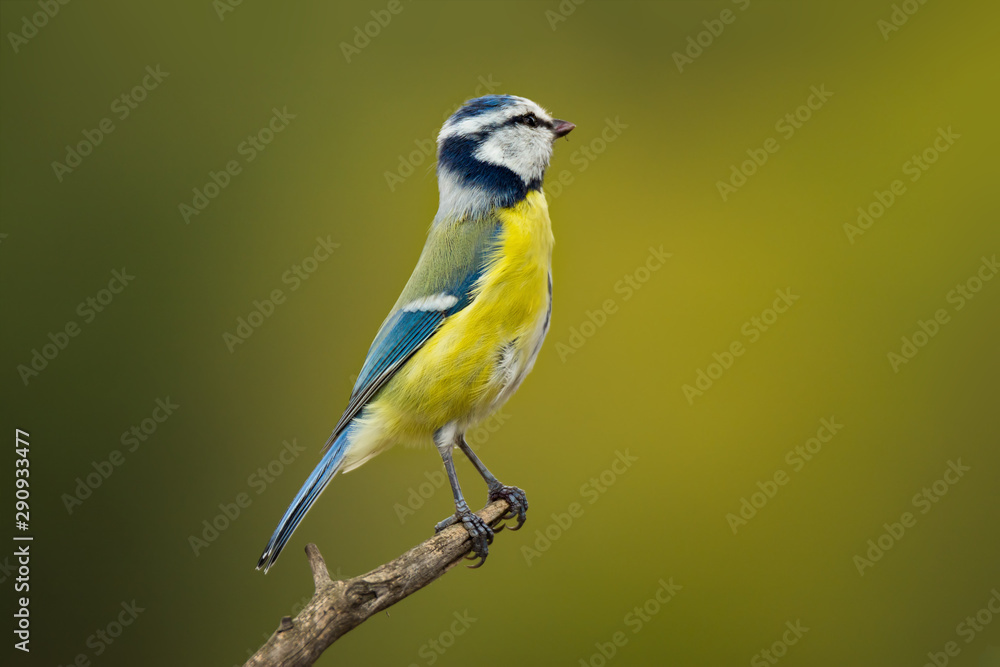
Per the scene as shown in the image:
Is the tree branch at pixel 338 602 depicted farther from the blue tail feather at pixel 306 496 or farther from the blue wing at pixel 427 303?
the blue wing at pixel 427 303

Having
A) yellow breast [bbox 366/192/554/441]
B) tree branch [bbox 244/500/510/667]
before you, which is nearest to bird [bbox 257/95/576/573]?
yellow breast [bbox 366/192/554/441]

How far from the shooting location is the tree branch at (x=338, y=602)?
156 centimetres

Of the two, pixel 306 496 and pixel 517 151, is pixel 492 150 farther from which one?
pixel 306 496

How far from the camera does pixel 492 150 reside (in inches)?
90.4

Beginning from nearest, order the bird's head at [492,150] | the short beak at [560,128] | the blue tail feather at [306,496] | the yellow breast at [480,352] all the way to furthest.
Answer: the blue tail feather at [306,496] < the yellow breast at [480,352] < the bird's head at [492,150] < the short beak at [560,128]

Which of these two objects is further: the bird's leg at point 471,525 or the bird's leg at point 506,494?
the bird's leg at point 506,494

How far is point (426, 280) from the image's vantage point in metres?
2.21

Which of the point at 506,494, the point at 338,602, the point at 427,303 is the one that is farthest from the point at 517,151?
the point at 338,602

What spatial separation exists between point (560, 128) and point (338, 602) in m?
1.45

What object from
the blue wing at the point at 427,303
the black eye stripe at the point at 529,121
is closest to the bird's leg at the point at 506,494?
the blue wing at the point at 427,303

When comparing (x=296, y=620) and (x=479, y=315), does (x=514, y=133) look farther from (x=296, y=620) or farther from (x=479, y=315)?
(x=296, y=620)

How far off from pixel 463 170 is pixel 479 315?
0.45 meters

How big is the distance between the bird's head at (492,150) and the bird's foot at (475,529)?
84 centimetres

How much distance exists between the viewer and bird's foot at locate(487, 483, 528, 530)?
2.34m
